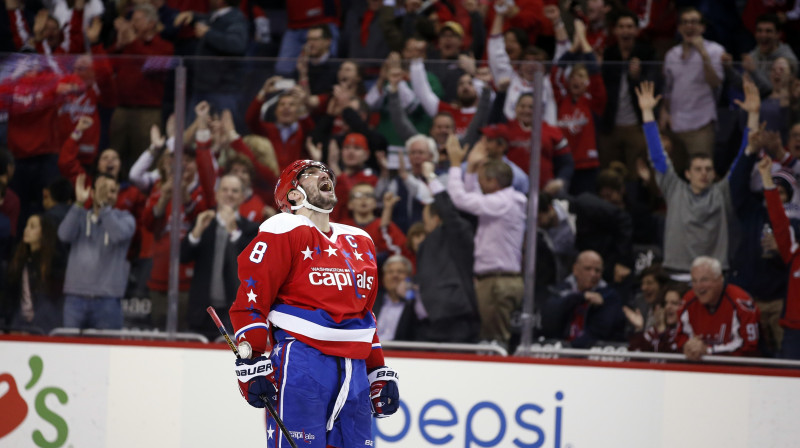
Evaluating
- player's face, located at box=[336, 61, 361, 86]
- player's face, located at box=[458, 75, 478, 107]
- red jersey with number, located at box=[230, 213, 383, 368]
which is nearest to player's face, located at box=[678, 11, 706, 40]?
player's face, located at box=[458, 75, 478, 107]

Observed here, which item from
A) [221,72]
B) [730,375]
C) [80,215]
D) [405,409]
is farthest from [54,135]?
[730,375]

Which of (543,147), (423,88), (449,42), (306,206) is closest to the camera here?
(306,206)

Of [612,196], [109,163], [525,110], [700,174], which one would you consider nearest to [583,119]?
[525,110]

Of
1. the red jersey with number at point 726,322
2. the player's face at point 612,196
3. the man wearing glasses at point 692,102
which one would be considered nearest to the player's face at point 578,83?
the man wearing glasses at point 692,102

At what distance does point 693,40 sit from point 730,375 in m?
2.46

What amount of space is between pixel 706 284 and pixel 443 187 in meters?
1.47

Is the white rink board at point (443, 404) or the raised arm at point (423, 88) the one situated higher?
the raised arm at point (423, 88)

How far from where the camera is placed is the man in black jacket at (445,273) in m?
5.59

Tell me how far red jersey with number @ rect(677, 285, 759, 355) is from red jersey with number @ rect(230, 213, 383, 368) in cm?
217

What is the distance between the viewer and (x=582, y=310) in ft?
18.1

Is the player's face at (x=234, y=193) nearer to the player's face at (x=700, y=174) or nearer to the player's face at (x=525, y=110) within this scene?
the player's face at (x=525, y=110)

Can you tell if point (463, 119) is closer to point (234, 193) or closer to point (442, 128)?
point (442, 128)

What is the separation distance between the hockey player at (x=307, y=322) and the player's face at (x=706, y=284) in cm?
215

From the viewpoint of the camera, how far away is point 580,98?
5543 millimetres
